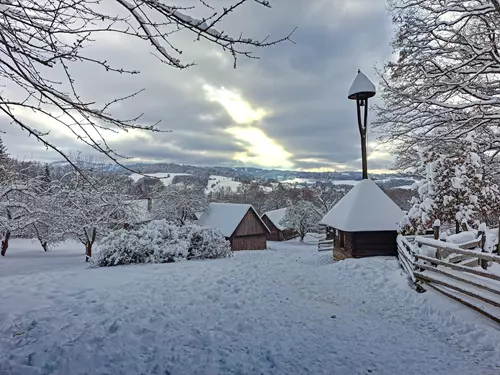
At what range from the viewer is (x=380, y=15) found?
9.97 meters

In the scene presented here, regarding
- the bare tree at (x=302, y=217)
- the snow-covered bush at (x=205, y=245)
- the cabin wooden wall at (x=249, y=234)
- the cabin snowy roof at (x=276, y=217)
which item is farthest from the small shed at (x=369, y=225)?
the cabin snowy roof at (x=276, y=217)

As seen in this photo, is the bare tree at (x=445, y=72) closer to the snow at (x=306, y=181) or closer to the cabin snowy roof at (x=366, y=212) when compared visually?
the cabin snowy roof at (x=366, y=212)

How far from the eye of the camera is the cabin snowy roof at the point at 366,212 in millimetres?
14969

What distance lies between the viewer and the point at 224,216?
33.6 metres

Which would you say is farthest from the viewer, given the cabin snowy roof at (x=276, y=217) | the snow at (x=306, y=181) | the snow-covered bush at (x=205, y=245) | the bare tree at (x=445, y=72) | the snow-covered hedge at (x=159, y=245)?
the snow at (x=306, y=181)

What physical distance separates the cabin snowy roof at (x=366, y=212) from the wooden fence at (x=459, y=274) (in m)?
4.59

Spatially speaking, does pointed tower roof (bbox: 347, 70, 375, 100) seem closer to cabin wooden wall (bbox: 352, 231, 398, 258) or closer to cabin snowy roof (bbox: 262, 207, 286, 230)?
cabin wooden wall (bbox: 352, 231, 398, 258)

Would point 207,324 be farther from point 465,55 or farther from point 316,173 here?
point 316,173

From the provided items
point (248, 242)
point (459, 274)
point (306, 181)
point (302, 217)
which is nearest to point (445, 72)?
point (459, 274)

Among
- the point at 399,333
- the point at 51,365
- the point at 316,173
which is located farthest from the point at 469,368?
the point at 316,173

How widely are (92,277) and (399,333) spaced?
769 cm

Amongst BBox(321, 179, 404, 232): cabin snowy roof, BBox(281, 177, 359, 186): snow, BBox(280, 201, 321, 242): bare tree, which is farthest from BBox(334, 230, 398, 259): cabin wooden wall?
BBox(281, 177, 359, 186): snow

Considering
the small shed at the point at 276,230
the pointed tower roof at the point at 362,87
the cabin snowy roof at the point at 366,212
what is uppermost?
the pointed tower roof at the point at 362,87

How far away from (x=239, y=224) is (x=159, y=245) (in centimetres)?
1888
